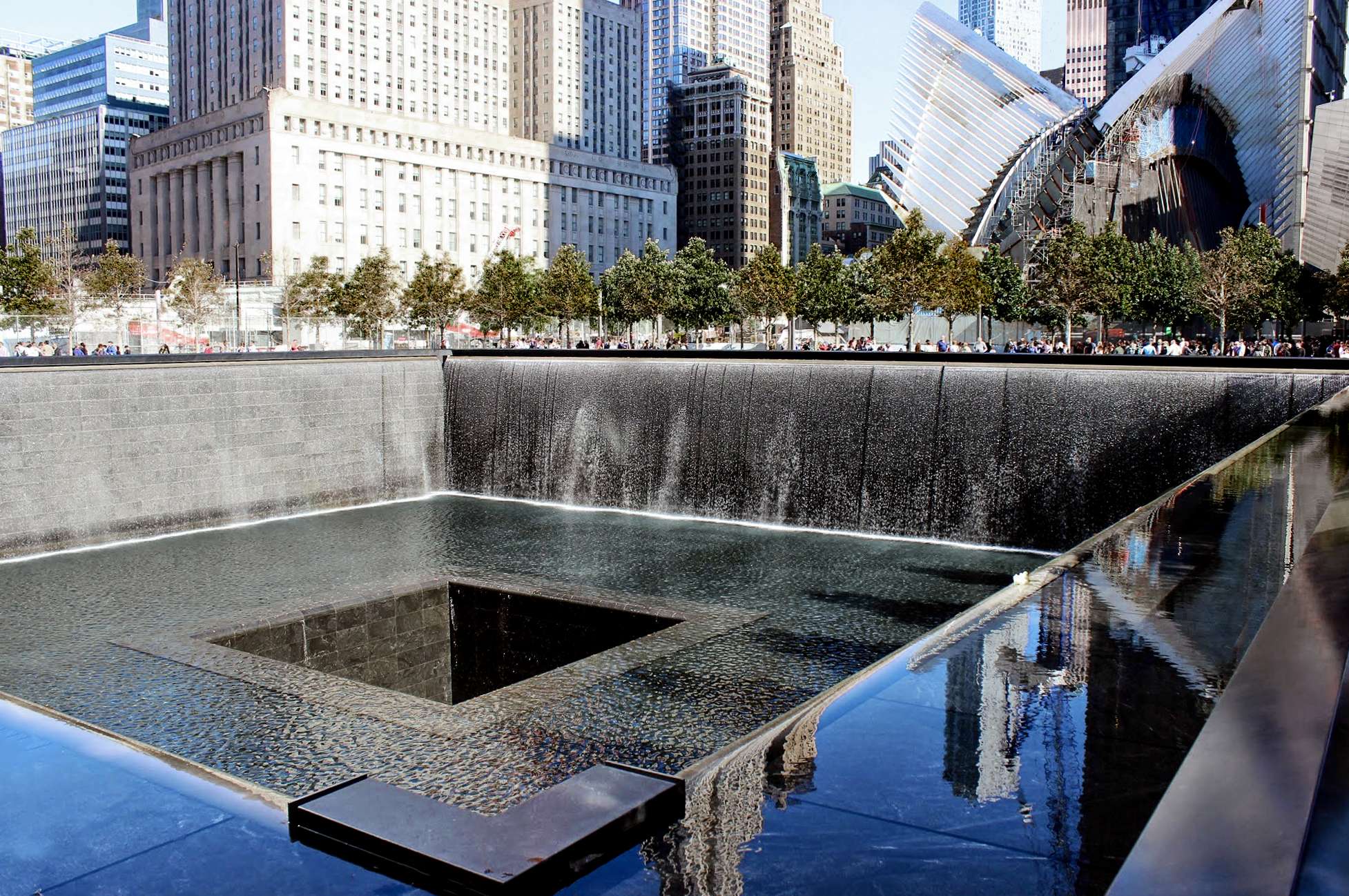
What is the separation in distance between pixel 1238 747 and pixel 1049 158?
71310 millimetres

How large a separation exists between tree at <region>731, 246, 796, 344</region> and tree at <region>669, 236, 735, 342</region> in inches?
210

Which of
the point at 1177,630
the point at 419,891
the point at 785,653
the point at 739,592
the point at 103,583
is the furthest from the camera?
the point at 103,583

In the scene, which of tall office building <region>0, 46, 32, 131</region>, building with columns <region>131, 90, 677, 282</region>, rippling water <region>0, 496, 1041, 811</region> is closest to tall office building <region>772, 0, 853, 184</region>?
building with columns <region>131, 90, 677, 282</region>

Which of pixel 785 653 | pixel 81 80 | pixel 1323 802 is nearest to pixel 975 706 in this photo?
pixel 1323 802

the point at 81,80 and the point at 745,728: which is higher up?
the point at 81,80

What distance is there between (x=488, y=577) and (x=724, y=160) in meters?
146

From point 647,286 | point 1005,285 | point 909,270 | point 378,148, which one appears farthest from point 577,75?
point 909,270

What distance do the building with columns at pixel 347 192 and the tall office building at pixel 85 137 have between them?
76.2 feet

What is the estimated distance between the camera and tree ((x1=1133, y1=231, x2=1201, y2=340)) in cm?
4913

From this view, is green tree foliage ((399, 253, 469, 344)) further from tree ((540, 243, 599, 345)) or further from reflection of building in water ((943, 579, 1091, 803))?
reflection of building in water ((943, 579, 1091, 803))

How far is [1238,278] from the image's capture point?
150 feet

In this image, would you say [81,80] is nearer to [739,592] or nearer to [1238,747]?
[739,592]

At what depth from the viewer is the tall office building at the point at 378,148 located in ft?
262

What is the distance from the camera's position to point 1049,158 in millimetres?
68562
